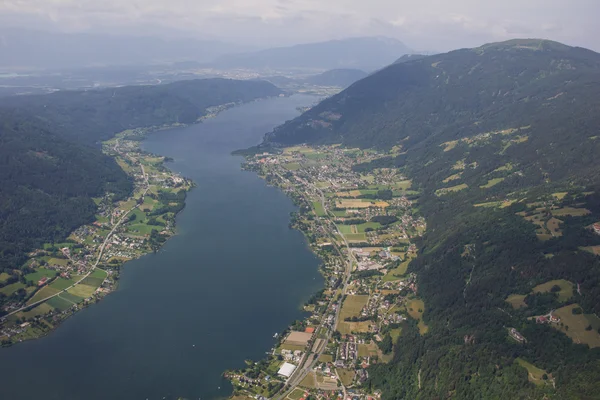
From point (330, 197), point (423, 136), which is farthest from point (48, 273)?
point (423, 136)

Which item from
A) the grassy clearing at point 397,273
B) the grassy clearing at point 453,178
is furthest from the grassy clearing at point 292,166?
the grassy clearing at point 397,273

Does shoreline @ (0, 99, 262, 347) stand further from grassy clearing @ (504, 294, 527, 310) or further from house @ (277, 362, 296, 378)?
grassy clearing @ (504, 294, 527, 310)

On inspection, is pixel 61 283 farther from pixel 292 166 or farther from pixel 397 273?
pixel 292 166

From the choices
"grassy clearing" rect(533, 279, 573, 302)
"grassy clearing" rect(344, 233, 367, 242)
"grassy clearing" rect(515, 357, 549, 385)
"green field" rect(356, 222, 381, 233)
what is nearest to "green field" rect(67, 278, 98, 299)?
"grassy clearing" rect(344, 233, 367, 242)

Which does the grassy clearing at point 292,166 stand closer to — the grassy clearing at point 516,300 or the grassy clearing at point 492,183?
the grassy clearing at point 492,183

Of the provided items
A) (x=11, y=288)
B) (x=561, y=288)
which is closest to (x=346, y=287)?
(x=561, y=288)
